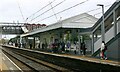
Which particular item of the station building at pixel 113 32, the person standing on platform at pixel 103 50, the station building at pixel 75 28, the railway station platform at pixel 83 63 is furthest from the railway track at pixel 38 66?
the station building at pixel 75 28

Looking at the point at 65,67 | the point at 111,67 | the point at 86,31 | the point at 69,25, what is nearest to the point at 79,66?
the point at 65,67

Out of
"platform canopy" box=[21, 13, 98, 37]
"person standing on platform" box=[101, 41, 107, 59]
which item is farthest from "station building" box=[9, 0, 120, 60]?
"person standing on platform" box=[101, 41, 107, 59]

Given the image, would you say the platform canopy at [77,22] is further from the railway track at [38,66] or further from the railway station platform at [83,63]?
the railway track at [38,66]

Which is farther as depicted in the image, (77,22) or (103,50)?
(77,22)

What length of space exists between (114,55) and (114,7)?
13.2 feet

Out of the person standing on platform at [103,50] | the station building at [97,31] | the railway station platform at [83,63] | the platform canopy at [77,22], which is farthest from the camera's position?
the platform canopy at [77,22]

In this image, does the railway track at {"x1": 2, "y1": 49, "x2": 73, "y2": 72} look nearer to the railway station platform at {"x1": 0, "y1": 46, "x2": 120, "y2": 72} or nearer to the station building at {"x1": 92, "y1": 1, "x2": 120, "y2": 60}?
the railway station platform at {"x1": 0, "y1": 46, "x2": 120, "y2": 72}

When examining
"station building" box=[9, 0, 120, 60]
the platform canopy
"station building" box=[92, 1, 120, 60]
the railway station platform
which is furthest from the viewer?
the platform canopy

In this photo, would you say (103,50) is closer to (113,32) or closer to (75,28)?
(113,32)

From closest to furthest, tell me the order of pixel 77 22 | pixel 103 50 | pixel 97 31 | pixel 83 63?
pixel 83 63, pixel 103 50, pixel 97 31, pixel 77 22

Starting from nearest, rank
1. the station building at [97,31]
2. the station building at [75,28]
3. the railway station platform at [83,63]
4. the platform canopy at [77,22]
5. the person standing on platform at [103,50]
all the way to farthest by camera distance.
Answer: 1. the railway station platform at [83,63]
2. the person standing on platform at [103,50]
3. the station building at [97,31]
4. the station building at [75,28]
5. the platform canopy at [77,22]

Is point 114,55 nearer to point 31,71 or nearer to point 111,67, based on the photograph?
point 31,71

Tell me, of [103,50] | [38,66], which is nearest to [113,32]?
[103,50]

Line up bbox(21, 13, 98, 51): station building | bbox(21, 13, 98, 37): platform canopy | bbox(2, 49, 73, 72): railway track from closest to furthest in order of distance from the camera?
bbox(2, 49, 73, 72): railway track < bbox(21, 13, 98, 51): station building < bbox(21, 13, 98, 37): platform canopy
